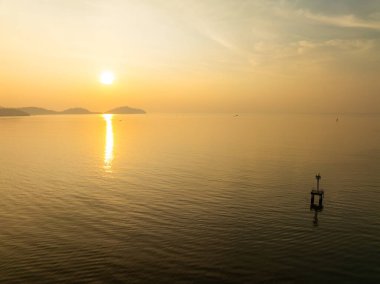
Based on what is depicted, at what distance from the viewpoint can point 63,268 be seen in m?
39.4

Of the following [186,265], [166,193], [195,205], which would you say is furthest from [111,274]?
[166,193]

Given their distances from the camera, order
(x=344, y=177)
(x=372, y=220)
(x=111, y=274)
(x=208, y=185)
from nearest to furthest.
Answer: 1. (x=111, y=274)
2. (x=372, y=220)
3. (x=208, y=185)
4. (x=344, y=177)

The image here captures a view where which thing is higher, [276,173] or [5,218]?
[276,173]

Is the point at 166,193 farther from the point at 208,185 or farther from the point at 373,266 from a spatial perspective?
the point at 373,266

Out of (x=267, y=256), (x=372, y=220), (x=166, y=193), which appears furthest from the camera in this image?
(x=166, y=193)

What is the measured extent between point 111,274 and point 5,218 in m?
29.4

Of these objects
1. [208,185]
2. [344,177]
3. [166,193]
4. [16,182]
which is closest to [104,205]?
[166,193]

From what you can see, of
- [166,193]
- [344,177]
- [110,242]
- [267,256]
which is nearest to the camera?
[267,256]

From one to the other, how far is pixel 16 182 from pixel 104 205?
34.8 metres

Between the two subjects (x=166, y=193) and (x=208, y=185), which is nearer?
(x=166, y=193)

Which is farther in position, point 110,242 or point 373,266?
point 110,242

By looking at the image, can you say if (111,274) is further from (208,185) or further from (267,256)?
(208,185)

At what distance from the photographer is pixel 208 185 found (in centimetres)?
8225

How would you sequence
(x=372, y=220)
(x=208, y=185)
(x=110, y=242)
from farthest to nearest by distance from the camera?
(x=208, y=185)
(x=372, y=220)
(x=110, y=242)
